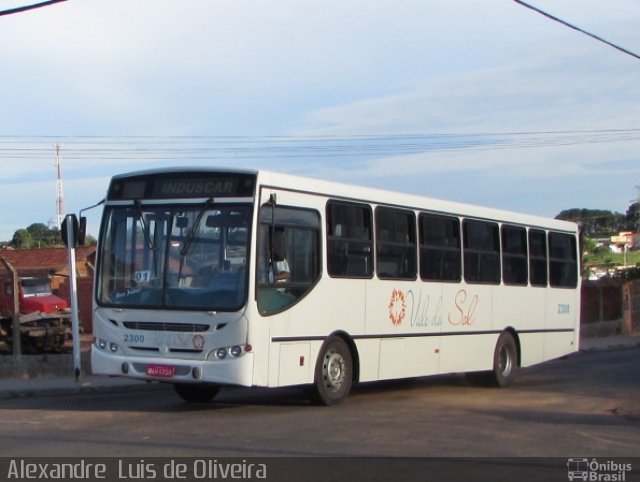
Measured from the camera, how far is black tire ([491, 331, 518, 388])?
17.5 m

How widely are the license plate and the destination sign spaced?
2152 millimetres

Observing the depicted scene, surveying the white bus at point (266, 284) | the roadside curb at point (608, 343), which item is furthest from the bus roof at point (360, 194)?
the roadside curb at point (608, 343)

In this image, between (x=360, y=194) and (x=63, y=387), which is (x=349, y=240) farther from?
(x=63, y=387)

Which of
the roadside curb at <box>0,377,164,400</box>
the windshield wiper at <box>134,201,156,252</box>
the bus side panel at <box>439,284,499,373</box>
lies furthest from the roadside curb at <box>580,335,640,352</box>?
the windshield wiper at <box>134,201,156,252</box>

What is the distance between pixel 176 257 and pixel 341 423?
2.90 meters

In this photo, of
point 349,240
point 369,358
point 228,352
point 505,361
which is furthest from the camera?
point 505,361

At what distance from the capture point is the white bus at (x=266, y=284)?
40.3ft

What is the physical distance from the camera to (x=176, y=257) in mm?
12594

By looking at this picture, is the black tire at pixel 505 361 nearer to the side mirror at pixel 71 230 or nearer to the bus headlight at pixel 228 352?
the bus headlight at pixel 228 352

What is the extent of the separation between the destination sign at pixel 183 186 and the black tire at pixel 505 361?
6855mm

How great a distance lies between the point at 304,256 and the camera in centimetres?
1319

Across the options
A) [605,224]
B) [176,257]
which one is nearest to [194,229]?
[176,257]
